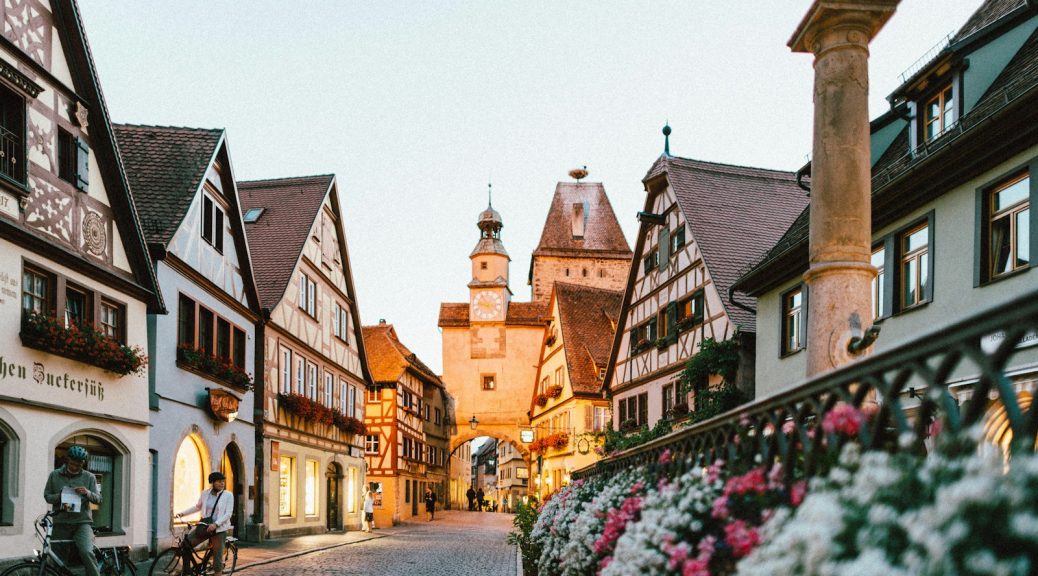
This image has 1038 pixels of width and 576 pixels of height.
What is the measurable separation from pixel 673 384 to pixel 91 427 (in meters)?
16.2

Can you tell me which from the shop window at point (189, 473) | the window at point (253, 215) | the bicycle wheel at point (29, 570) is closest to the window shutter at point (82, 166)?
the shop window at point (189, 473)

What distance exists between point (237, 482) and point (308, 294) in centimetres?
653

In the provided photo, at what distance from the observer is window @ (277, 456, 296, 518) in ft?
83.0

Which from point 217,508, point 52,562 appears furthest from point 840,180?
point 217,508

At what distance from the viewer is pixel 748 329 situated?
23078 mm

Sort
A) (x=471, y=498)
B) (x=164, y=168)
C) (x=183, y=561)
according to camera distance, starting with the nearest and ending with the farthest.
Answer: (x=183, y=561) < (x=164, y=168) < (x=471, y=498)

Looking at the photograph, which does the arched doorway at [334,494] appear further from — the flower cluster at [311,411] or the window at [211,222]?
the window at [211,222]

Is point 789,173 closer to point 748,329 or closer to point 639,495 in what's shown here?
point 748,329

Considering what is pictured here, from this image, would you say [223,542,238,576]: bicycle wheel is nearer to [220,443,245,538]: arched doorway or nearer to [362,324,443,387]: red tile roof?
[220,443,245,538]: arched doorway

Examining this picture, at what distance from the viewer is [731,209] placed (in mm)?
27328

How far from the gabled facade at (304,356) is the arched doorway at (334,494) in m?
0.03

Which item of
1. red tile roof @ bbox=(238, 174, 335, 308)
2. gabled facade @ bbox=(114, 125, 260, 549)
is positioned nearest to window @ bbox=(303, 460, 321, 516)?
gabled facade @ bbox=(114, 125, 260, 549)

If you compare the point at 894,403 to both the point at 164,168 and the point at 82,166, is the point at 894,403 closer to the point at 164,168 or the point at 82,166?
the point at 82,166

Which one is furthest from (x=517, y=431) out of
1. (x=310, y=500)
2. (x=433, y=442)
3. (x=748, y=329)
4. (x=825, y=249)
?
(x=825, y=249)
